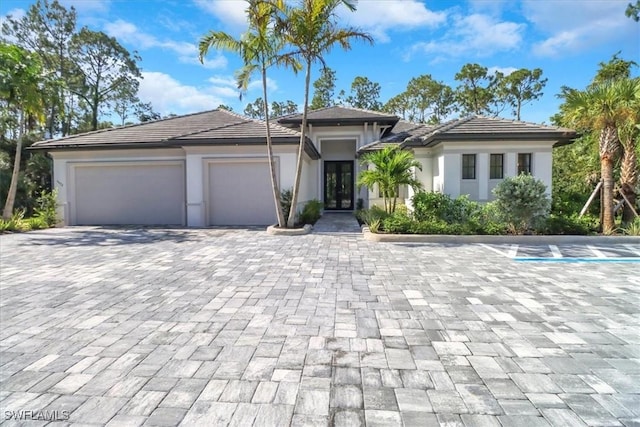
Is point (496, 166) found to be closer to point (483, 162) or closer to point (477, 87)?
point (483, 162)

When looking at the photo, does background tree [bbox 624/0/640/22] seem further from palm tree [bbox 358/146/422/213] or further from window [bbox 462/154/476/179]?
palm tree [bbox 358/146/422/213]

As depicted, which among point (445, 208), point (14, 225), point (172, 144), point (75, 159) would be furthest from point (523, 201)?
point (14, 225)

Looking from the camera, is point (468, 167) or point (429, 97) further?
point (429, 97)

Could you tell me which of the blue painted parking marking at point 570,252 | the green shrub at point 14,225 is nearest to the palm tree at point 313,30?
the blue painted parking marking at point 570,252

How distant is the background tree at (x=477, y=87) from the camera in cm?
3388

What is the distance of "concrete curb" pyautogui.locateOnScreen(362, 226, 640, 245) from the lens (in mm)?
9617

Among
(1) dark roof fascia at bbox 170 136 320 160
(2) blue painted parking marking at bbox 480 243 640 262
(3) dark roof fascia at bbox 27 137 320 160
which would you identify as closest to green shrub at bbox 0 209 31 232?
(3) dark roof fascia at bbox 27 137 320 160

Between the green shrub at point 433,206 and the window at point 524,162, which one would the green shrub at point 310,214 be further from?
the window at point 524,162

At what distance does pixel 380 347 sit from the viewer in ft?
11.5

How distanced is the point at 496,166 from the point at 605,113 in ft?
11.2

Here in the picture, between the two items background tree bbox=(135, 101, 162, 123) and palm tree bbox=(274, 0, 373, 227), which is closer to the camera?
palm tree bbox=(274, 0, 373, 227)

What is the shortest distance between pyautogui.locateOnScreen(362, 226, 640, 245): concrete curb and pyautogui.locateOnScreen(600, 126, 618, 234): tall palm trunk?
0.94m

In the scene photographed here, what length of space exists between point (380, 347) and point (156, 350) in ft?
7.40

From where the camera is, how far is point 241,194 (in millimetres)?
13633
